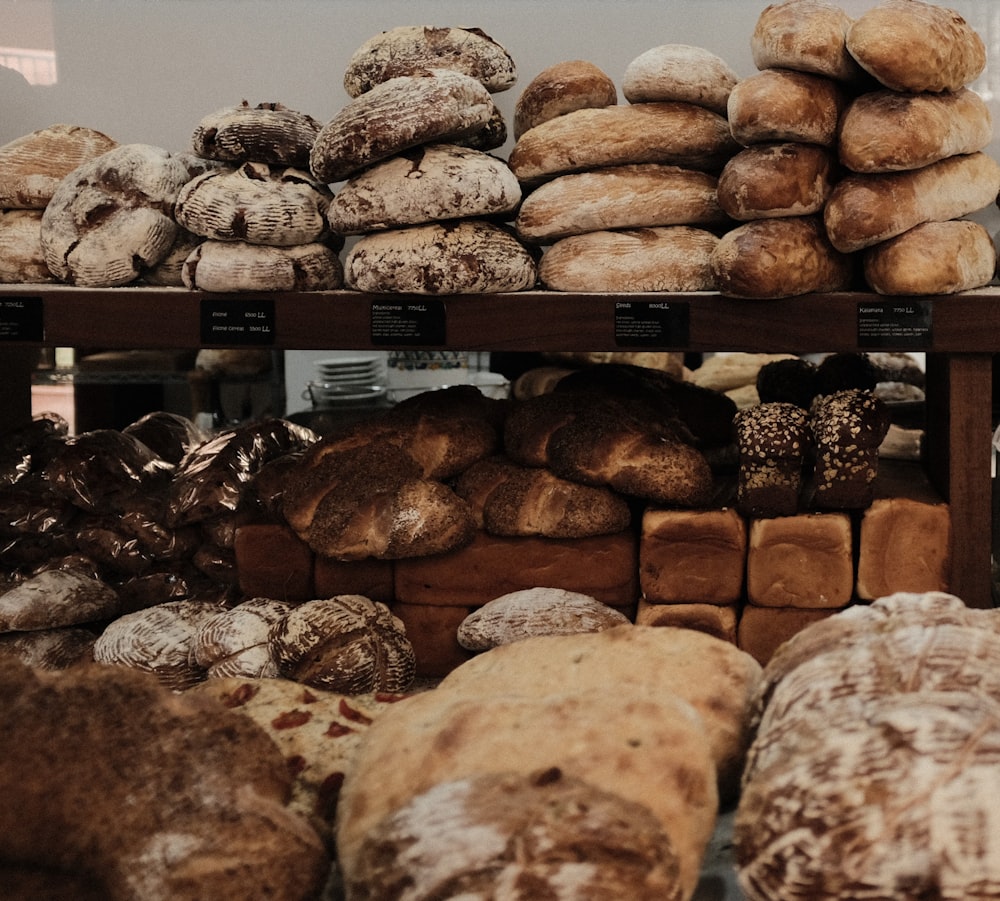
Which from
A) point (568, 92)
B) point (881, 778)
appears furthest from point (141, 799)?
point (568, 92)

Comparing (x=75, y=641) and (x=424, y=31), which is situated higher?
(x=424, y=31)

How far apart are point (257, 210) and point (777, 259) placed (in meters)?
0.96

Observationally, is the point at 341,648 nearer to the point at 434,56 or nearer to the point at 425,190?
the point at 425,190

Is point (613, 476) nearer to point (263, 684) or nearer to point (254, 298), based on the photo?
point (254, 298)

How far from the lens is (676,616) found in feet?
6.62

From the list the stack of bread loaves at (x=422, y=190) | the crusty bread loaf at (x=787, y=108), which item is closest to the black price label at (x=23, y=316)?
the stack of bread loaves at (x=422, y=190)

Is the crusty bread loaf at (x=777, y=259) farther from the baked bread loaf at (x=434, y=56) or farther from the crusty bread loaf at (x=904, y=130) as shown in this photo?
the baked bread loaf at (x=434, y=56)

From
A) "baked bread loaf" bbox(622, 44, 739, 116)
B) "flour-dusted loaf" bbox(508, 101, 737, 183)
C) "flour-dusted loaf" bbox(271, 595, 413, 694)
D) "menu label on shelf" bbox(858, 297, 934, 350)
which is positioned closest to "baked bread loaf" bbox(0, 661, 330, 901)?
"flour-dusted loaf" bbox(271, 595, 413, 694)

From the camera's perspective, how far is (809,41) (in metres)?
1.84

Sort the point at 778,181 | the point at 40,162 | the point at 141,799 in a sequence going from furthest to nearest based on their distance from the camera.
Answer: the point at 40,162 → the point at 778,181 → the point at 141,799

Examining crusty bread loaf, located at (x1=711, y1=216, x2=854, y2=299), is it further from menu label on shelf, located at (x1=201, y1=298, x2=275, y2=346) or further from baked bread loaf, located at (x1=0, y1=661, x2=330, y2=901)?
baked bread loaf, located at (x1=0, y1=661, x2=330, y2=901)

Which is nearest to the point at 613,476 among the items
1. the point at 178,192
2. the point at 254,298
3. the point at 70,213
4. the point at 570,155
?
the point at 570,155

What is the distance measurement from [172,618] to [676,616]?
950 mm

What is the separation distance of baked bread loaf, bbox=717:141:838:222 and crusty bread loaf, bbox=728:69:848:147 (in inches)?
0.9
